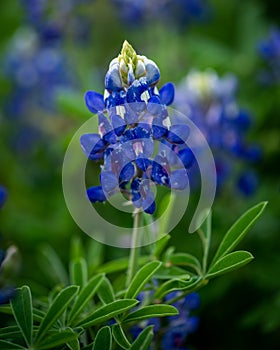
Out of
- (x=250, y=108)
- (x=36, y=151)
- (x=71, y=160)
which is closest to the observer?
(x=71, y=160)

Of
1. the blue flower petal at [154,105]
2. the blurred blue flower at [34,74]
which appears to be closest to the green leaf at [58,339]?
the blue flower petal at [154,105]

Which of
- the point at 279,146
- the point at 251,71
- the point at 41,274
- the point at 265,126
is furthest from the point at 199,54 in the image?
the point at 41,274

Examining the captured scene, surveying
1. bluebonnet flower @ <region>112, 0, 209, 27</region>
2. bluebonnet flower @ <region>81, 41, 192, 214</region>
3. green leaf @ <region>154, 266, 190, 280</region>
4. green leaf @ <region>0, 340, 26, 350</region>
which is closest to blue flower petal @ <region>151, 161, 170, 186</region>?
bluebonnet flower @ <region>81, 41, 192, 214</region>

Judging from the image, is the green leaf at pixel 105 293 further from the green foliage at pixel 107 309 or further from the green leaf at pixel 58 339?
the green leaf at pixel 58 339

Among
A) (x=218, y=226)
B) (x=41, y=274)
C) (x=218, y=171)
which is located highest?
(x=218, y=171)

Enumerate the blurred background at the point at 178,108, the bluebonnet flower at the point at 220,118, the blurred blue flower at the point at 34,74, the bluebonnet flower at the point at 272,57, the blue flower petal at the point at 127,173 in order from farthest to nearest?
the blurred blue flower at the point at 34,74 < the bluebonnet flower at the point at 272,57 < the bluebonnet flower at the point at 220,118 < the blurred background at the point at 178,108 < the blue flower petal at the point at 127,173

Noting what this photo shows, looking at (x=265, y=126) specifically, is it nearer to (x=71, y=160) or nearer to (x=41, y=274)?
(x=71, y=160)

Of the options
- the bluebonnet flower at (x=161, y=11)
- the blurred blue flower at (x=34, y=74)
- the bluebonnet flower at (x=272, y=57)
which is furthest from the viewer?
the blurred blue flower at (x=34, y=74)

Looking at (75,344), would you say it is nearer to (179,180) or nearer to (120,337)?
(120,337)
